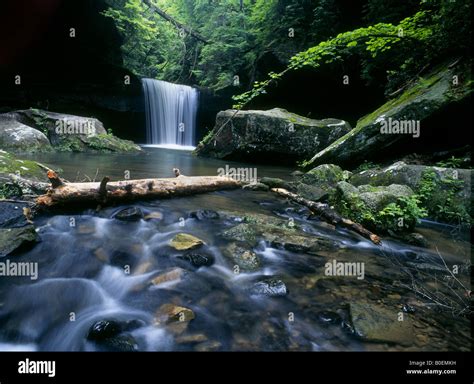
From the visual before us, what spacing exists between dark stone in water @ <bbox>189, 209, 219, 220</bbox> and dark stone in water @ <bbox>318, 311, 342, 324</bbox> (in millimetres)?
2745

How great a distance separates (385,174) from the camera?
6.57 metres

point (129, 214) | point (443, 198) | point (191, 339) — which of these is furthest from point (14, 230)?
point (443, 198)

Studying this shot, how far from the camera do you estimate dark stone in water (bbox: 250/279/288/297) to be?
128 inches

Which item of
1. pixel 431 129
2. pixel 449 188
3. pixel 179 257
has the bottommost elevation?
pixel 179 257

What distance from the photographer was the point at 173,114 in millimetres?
20531

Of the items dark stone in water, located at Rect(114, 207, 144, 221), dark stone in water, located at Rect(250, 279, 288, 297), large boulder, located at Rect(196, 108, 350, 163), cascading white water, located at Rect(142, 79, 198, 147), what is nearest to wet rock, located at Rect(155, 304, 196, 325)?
dark stone in water, located at Rect(250, 279, 288, 297)

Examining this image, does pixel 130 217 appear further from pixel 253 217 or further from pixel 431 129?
pixel 431 129

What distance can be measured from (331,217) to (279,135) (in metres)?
6.46

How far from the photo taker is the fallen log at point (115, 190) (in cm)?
462

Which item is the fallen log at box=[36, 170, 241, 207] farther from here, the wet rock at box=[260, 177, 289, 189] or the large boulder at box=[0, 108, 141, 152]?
the large boulder at box=[0, 108, 141, 152]

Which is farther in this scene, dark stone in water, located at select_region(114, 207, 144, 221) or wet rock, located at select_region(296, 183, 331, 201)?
wet rock, located at select_region(296, 183, 331, 201)

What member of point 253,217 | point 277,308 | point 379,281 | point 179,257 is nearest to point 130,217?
point 179,257

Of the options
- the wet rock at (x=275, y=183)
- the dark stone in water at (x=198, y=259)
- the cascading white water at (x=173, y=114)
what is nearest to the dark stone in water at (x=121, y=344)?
the dark stone in water at (x=198, y=259)

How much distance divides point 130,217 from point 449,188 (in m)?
5.79
